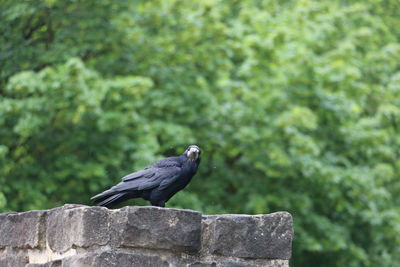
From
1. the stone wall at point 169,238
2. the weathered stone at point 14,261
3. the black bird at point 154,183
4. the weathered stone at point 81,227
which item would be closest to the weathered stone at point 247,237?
the stone wall at point 169,238

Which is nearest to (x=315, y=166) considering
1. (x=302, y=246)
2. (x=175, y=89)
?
(x=302, y=246)

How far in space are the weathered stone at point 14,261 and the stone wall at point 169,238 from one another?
70 centimetres

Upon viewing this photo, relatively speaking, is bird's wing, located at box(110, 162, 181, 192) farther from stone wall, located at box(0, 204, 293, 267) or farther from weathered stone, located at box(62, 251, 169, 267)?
weathered stone, located at box(62, 251, 169, 267)

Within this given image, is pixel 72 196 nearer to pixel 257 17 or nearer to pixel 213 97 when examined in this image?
pixel 213 97

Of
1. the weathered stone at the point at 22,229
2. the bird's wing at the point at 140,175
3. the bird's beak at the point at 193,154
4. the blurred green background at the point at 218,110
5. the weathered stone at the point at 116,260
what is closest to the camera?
the weathered stone at the point at 116,260

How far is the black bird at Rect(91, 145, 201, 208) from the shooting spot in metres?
5.30

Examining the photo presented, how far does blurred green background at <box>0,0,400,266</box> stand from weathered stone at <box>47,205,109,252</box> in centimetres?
711

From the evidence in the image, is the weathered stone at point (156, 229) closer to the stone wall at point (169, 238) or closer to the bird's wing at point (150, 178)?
the stone wall at point (169, 238)

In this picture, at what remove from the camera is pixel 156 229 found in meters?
4.38

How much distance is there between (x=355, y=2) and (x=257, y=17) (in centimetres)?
384

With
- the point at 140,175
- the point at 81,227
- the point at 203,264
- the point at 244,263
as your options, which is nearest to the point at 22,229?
the point at 140,175

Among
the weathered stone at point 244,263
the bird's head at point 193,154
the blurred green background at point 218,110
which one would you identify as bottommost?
the blurred green background at point 218,110

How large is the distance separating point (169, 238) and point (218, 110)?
379 inches

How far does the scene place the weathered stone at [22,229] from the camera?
5.13m
